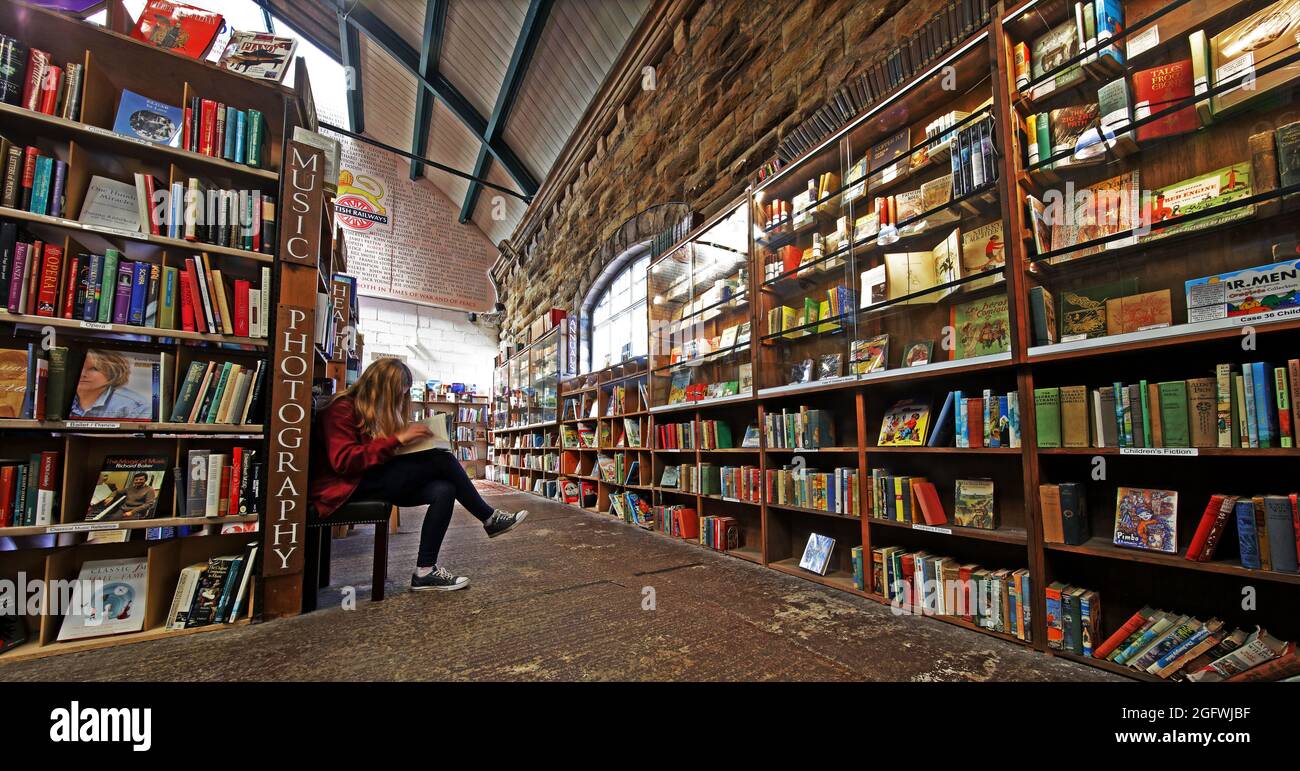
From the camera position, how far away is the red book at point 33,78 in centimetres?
177

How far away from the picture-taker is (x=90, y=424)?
5.73 feet

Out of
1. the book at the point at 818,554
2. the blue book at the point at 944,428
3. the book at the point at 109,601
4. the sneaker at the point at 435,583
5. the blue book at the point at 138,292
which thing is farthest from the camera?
the book at the point at 818,554

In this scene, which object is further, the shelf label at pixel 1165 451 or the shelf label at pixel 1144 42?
the shelf label at pixel 1144 42

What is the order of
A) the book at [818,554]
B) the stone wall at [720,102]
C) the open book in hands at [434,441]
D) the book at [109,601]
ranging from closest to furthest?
1. the book at [109,601]
2. the open book in hands at [434,441]
3. the book at [818,554]
4. the stone wall at [720,102]

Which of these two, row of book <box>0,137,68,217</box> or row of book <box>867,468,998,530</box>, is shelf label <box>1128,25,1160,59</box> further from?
row of book <box>0,137,68,217</box>

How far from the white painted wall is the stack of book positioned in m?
9.93

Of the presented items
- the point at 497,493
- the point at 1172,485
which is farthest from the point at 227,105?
the point at 497,493

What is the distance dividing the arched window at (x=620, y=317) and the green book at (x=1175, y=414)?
419 centimetres

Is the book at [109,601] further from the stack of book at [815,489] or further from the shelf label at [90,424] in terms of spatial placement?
the stack of book at [815,489]

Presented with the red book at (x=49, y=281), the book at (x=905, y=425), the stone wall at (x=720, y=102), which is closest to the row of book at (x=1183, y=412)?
the book at (x=905, y=425)

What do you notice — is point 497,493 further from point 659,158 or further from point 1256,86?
point 1256,86

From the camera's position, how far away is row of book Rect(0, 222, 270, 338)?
1.71 m

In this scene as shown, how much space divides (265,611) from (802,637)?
221 cm

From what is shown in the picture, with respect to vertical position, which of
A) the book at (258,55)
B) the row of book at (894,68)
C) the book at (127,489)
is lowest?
the book at (127,489)
